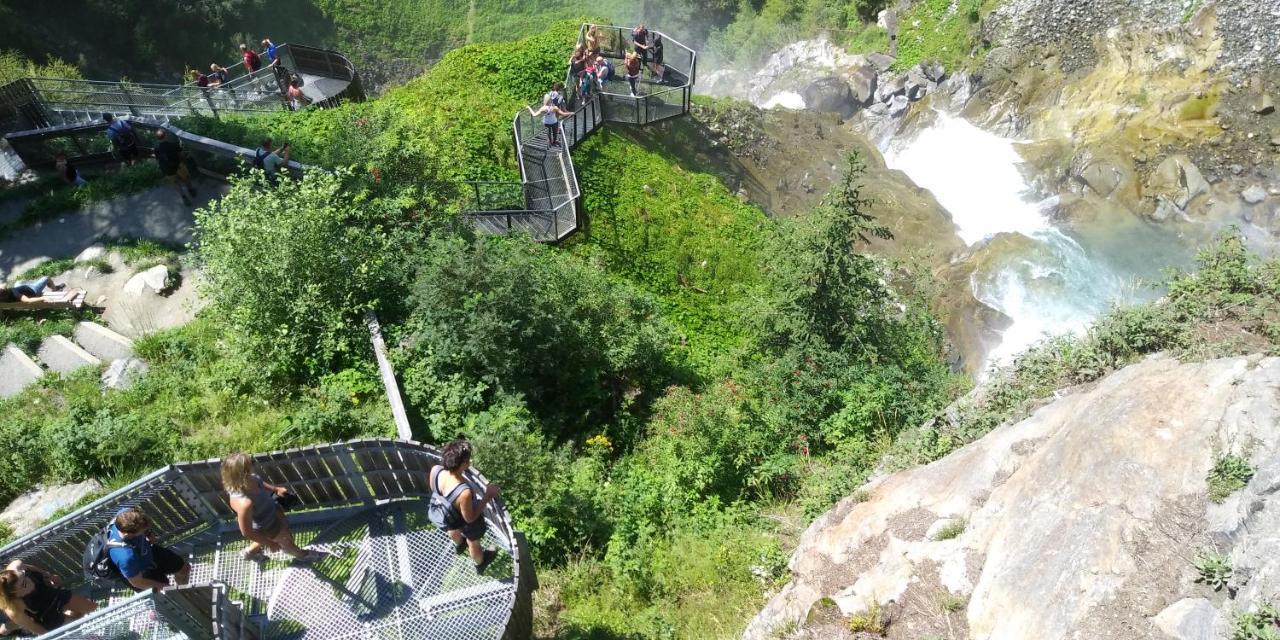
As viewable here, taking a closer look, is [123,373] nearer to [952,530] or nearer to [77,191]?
[77,191]

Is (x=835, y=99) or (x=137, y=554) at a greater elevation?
(x=137, y=554)

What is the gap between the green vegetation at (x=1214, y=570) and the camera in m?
4.78

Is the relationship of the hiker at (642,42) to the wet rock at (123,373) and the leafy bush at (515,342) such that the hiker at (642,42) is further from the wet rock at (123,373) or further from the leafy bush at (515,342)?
the wet rock at (123,373)

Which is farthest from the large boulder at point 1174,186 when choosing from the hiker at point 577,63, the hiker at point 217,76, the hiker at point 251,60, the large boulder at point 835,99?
the hiker at point 217,76

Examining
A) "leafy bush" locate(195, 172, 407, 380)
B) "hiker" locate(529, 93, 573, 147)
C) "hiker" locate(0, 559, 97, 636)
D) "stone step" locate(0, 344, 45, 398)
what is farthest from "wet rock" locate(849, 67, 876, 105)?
"hiker" locate(0, 559, 97, 636)

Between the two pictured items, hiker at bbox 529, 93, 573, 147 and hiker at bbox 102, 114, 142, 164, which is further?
hiker at bbox 529, 93, 573, 147

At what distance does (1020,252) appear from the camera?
810 inches

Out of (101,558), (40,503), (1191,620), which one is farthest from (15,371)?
(1191,620)

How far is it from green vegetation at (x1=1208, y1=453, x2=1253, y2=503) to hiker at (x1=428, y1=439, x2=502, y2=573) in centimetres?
556

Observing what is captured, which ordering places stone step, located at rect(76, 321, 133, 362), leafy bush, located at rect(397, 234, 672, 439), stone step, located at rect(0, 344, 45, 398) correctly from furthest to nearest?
stone step, located at rect(76, 321, 133, 362) < stone step, located at rect(0, 344, 45, 398) < leafy bush, located at rect(397, 234, 672, 439)

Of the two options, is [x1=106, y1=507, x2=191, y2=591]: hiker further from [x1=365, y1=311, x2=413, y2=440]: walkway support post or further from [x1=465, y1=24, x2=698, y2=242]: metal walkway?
[x1=465, y1=24, x2=698, y2=242]: metal walkway

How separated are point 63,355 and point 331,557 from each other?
7574 millimetres

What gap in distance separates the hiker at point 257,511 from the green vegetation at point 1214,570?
22.7ft

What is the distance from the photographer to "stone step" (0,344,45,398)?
10234 mm
